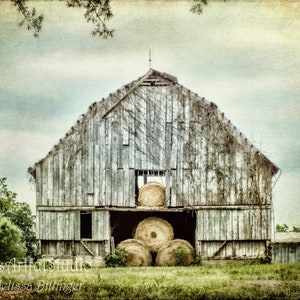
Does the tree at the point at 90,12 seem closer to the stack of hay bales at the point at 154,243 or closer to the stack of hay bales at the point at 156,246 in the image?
the stack of hay bales at the point at 154,243

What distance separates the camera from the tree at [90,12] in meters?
12.7

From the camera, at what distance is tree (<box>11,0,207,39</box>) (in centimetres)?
1271

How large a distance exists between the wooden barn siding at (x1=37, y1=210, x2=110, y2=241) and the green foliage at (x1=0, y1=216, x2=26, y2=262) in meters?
1.11

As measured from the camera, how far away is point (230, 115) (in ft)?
51.9

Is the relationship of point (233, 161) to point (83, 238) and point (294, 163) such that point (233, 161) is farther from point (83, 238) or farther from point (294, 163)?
point (83, 238)

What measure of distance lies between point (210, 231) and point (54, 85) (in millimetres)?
5511

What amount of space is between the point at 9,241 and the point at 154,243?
3903mm

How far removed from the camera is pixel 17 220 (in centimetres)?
1625

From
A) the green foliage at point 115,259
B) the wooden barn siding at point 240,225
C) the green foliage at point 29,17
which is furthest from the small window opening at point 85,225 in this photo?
the green foliage at point 29,17

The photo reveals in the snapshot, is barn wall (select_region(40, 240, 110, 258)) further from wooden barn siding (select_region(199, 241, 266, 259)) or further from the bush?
A: wooden barn siding (select_region(199, 241, 266, 259))

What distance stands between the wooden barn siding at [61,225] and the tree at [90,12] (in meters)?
4.91

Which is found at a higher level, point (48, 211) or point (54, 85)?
point (54, 85)

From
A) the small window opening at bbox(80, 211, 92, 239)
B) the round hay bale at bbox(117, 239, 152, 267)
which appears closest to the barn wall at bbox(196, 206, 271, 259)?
A: the round hay bale at bbox(117, 239, 152, 267)

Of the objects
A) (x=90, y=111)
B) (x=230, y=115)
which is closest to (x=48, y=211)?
(x=90, y=111)
